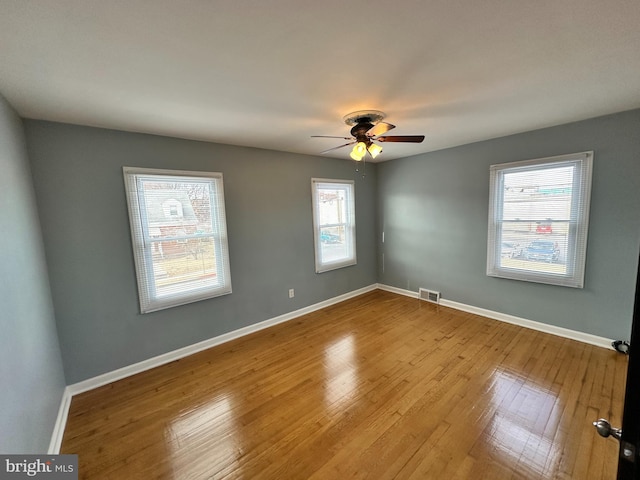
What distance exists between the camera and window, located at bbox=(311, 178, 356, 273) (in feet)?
13.8

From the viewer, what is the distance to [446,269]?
4188 mm

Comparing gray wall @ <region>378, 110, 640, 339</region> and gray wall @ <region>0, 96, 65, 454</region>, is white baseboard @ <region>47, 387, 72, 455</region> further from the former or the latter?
gray wall @ <region>378, 110, 640, 339</region>

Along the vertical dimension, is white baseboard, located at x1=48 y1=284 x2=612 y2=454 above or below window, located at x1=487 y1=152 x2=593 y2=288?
below

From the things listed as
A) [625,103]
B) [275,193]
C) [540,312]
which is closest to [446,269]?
[540,312]

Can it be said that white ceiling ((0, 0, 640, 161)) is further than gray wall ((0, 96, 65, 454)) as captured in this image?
No

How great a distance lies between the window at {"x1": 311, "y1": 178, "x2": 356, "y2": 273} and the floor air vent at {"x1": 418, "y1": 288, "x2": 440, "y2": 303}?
4.24 ft

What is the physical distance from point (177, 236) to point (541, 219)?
4339 mm

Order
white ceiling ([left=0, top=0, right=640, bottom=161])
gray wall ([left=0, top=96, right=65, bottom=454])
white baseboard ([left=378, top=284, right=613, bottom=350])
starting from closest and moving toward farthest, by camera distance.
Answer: white ceiling ([left=0, top=0, right=640, bottom=161])
gray wall ([left=0, top=96, right=65, bottom=454])
white baseboard ([left=378, top=284, right=613, bottom=350])

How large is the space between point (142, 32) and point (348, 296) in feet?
14.0

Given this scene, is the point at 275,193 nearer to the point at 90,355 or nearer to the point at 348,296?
the point at 348,296

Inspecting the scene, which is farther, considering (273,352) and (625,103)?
(273,352)

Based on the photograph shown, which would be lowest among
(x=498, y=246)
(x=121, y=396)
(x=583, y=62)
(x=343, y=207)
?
(x=121, y=396)

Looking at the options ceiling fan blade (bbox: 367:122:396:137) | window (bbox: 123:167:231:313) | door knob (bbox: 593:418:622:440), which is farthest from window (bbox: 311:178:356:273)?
door knob (bbox: 593:418:622:440)

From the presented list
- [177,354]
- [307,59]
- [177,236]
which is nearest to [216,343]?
[177,354]
